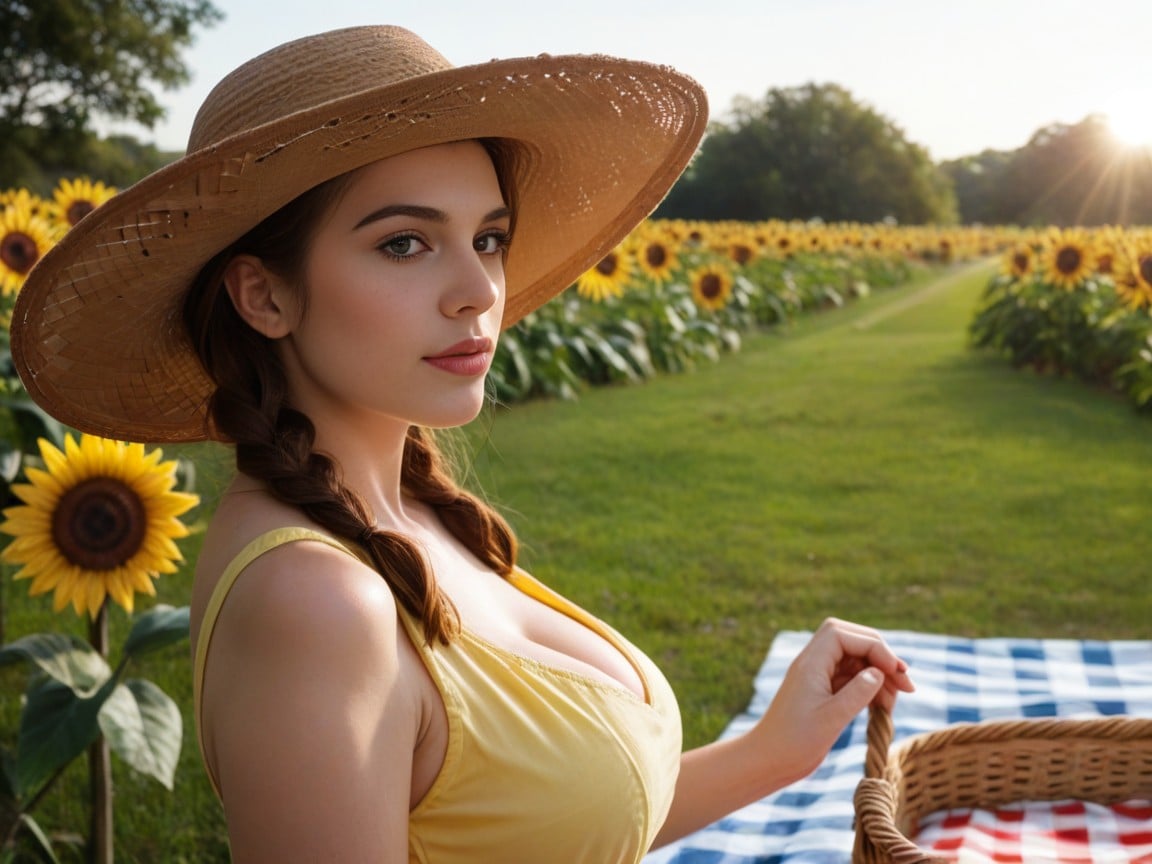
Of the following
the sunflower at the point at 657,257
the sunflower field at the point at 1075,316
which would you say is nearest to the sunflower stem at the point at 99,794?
the sunflower field at the point at 1075,316

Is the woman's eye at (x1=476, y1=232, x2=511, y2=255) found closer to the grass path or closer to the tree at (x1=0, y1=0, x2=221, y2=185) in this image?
the grass path

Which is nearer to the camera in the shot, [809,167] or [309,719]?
[309,719]

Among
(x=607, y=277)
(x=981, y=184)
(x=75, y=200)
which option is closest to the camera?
(x=75, y=200)

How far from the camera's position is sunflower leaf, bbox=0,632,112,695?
2.10 metres

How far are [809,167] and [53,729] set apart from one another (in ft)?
112

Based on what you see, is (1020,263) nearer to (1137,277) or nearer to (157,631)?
(1137,277)

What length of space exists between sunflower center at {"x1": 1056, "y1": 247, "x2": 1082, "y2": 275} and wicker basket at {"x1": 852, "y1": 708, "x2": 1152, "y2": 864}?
6.71 meters

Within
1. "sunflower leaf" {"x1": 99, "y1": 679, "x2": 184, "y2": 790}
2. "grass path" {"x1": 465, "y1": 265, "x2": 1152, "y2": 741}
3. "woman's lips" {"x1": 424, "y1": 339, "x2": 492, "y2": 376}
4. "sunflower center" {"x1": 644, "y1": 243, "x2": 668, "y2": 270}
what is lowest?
"grass path" {"x1": 465, "y1": 265, "x2": 1152, "y2": 741}

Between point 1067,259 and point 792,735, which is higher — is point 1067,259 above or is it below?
above

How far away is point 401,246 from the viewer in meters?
1.32

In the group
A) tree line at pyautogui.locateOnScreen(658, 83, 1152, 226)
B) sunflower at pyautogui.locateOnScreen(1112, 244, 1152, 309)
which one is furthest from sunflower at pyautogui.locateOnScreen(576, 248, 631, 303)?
tree line at pyautogui.locateOnScreen(658, 83, 1152, 226)

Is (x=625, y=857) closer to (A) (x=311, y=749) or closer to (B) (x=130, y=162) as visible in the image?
(A) (x=311, y=749)

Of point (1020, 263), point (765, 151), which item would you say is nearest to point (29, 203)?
point (1020, 263)

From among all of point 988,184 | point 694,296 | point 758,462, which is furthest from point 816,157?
point 758,462
